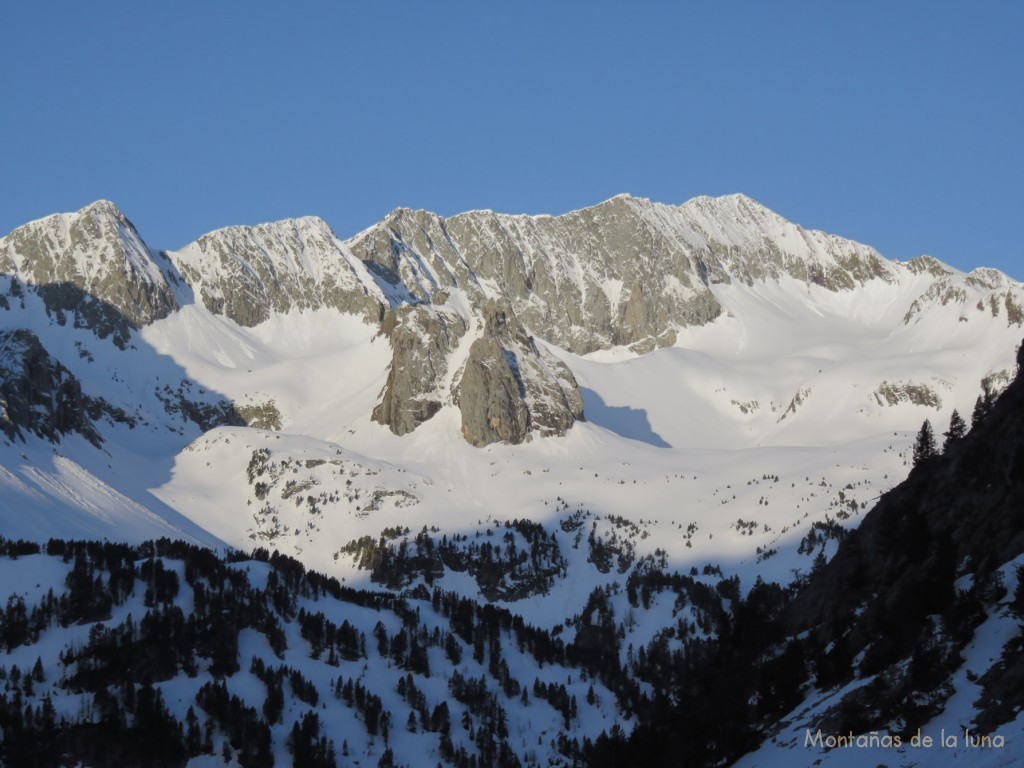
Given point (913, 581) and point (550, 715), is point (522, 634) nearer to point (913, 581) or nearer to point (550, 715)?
point (550, 715)

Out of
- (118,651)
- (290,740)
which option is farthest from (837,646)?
(118,651)

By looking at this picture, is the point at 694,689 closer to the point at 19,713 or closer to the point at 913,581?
the point at 913,581

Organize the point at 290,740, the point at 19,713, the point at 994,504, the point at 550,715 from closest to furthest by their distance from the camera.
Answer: the point at 994,504 → the point at 19,713 → the point at 290,740 → the point at 550,715

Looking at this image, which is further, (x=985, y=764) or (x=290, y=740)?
(x=290, y=740)

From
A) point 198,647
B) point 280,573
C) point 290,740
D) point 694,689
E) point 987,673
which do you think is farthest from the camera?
point 280,573

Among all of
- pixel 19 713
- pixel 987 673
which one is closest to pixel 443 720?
pixel 19 713

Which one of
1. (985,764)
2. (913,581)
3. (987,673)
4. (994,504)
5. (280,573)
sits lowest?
(985,764)

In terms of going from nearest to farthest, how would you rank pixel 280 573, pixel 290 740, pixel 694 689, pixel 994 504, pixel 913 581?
pixel 913 581
pixel 994 504
pixel 694 689
pixel 290 740
pixel 280 573

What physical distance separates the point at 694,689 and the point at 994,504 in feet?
94.5

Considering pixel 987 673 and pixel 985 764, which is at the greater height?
pixel 987 673

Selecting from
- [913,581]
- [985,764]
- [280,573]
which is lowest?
[985,764]

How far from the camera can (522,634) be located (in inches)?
7697

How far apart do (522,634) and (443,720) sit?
122 ft

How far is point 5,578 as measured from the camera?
166m
